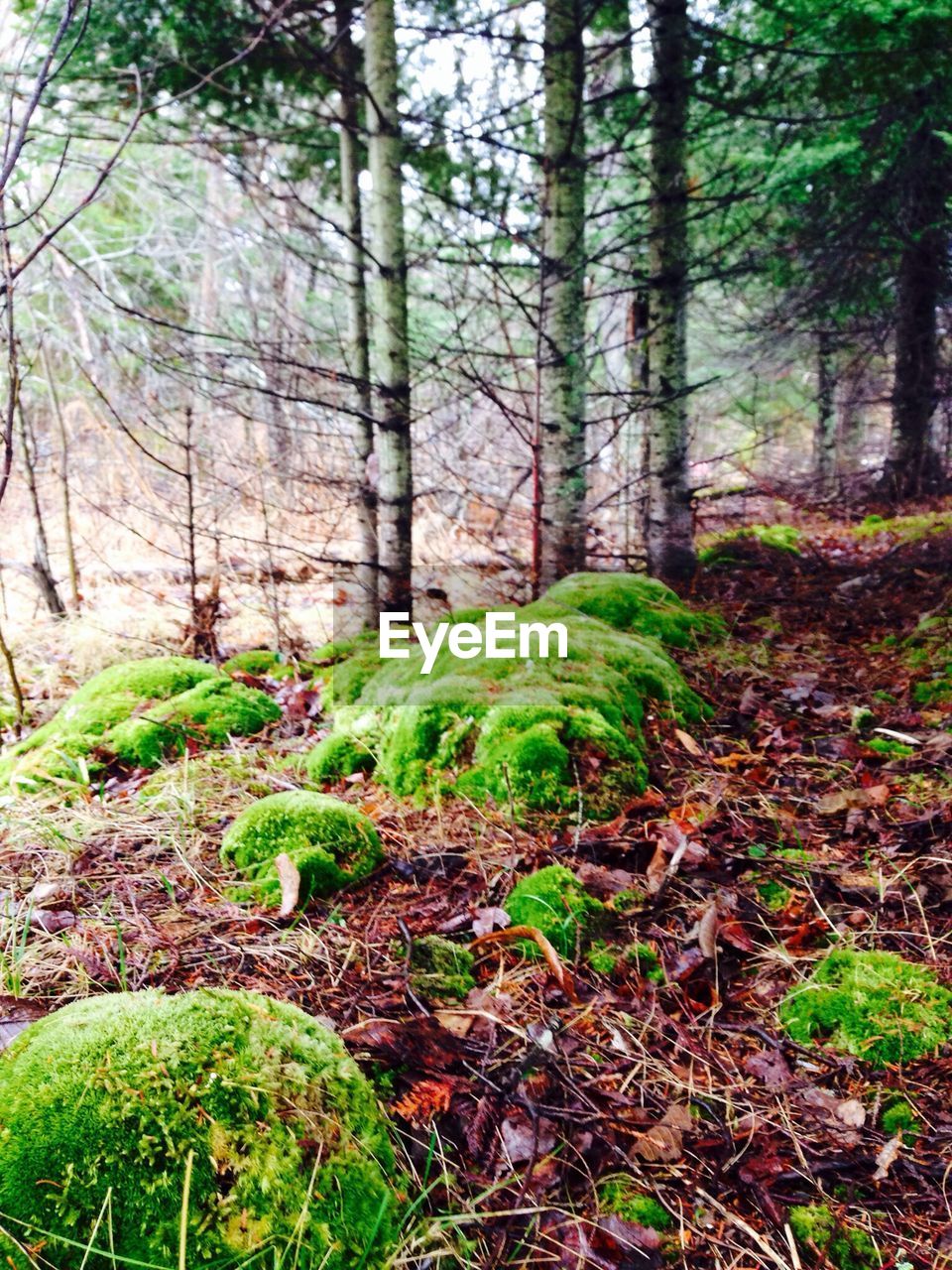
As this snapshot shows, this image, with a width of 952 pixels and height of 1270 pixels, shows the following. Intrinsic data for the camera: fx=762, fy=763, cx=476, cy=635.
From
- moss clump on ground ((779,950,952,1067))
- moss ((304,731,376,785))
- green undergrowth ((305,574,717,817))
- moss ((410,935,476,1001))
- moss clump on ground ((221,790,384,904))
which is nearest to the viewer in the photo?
moss clump on ground ((779,950,952,1067))

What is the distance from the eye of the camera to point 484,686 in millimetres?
3682

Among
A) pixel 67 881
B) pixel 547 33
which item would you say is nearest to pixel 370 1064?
pixel 67 881

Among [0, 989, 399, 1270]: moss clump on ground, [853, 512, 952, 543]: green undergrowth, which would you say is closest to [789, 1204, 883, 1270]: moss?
[0, 989, 399, 1270]: moss clump on ground

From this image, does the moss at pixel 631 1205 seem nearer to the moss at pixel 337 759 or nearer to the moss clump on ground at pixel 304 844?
the moss clump on ground at pixel 304 844

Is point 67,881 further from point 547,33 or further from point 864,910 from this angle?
point 547,33

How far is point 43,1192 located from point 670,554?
7008 millimetres

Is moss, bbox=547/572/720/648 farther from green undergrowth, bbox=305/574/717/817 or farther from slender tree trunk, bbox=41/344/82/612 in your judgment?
slender tree trunk, bbox=41/344/82/612

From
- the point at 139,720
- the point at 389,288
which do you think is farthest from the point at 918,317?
the point at 139,720

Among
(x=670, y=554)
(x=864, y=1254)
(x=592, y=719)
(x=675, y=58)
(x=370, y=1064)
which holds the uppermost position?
(x=675, y=58)

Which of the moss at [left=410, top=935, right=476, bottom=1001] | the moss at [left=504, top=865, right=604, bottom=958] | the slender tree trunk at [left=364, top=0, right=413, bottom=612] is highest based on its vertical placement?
the slender tree trunk at [left=364, top=0, right=413, bottom=612]

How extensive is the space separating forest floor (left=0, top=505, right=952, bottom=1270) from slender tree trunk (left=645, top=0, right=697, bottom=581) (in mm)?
3733

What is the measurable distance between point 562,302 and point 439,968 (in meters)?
5.33

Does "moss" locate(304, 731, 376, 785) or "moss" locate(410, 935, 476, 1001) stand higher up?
"moss" locate(304, 731, 376, 785)

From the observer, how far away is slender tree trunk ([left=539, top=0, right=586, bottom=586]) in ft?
18.8
